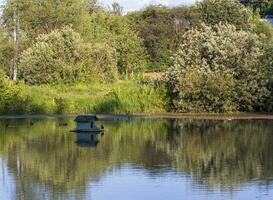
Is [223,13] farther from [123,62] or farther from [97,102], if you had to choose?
[97,102]

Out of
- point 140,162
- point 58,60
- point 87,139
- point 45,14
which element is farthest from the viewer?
point 45,14

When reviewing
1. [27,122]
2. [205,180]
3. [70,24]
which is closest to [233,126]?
[27,122]

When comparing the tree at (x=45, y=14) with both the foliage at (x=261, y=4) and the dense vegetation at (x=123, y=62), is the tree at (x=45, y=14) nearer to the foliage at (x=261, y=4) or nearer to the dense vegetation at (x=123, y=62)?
the dense vegetation at (x=123, y=62)

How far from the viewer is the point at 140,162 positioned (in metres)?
22.0

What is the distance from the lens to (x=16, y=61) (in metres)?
50.7

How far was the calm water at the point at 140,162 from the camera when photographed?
17.1 m

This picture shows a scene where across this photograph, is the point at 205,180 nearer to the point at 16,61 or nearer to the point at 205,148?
the point at 205,148

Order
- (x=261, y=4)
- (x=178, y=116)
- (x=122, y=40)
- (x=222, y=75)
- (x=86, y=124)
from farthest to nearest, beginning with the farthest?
(x=261, y=4) → (x=122, y=40) → (x=222, y=75) → (x=178, y=116) → (x=86, y=124)

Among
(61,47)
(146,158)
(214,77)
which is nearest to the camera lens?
(146,158)

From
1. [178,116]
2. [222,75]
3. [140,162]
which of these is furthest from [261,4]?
[140,162]

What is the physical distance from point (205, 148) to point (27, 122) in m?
11.9

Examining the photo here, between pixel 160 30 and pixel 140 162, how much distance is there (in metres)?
44.2

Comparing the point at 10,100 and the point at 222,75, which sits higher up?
the point at 222,75

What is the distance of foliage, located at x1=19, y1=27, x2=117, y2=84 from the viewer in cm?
4397
